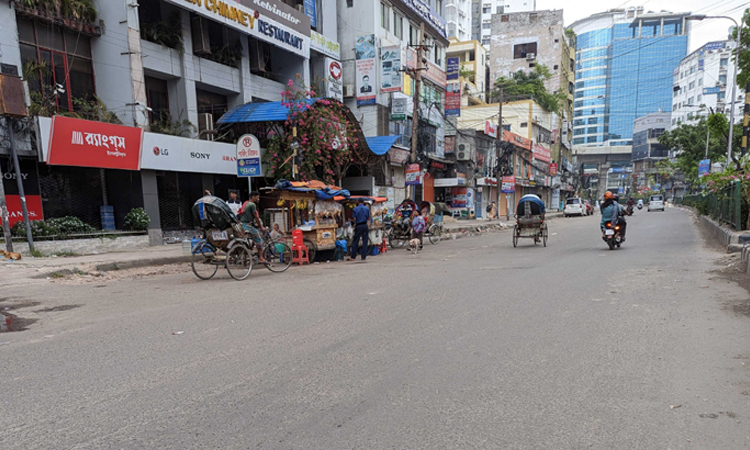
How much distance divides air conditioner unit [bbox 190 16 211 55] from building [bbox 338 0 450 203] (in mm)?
9714

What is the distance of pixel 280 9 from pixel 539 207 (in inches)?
567

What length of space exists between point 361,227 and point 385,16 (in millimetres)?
19008

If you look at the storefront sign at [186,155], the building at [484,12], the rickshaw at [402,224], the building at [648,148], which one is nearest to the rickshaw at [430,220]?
the rickshaw at [402,224]

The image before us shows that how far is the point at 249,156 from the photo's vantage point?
12539 millimetres

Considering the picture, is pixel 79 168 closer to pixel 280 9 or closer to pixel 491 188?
pixel 280 9

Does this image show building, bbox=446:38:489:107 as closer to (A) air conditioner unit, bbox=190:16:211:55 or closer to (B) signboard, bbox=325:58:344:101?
(B) signboard, bbox=325:58:344:101

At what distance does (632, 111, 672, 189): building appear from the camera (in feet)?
308

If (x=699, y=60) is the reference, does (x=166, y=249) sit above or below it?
below

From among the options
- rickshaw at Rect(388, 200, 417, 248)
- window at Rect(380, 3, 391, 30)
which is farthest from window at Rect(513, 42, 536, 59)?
rickshaw at Rect(388, 200, 417, 248)

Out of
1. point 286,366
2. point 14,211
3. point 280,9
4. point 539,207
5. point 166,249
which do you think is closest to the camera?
point 286,366

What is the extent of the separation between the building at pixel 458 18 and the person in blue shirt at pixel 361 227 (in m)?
75.5

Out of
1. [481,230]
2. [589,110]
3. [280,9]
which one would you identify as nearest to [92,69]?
[280,9]

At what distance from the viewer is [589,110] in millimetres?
128125

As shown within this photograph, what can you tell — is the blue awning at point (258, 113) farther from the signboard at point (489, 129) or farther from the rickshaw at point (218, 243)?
the signboard at point (489, 129)
